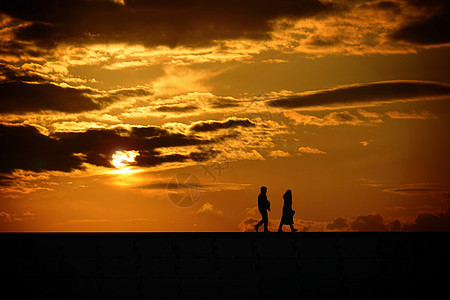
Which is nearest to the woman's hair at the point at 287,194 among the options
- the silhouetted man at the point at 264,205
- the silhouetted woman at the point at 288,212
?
the silhouetted woman at the point at 288,212

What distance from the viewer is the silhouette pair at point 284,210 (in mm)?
32406
